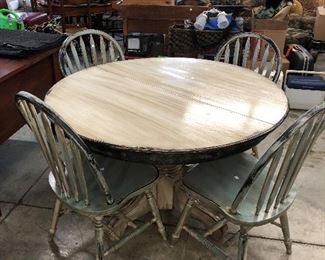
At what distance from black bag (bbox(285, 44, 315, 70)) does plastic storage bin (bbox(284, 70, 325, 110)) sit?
0.58 feet

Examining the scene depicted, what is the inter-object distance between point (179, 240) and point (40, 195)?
0.93 m

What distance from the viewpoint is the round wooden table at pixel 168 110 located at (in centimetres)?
137

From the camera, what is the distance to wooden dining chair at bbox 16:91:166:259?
4.34 feet

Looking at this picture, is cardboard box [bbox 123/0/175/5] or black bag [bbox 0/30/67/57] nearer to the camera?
black bag [bbox 0/30/67/57]

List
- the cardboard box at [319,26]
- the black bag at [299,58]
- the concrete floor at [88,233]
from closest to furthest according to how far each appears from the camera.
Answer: the concrete floor at [88,233] → the black bag at [299,58] → the cardboard box at [319,26]

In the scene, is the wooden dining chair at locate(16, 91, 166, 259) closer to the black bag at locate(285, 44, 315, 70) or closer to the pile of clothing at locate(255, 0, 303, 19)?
the black bag at locate(285, 44, 315, 70)

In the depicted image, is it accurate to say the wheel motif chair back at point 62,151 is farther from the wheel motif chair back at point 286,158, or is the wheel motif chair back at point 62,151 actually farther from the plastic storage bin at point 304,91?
the plastic storage bin at point 304,91

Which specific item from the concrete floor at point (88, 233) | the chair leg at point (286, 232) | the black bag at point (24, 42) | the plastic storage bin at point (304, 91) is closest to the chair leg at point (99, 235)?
the concrete floor at point (88, 233)

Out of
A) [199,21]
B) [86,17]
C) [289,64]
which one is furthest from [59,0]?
[289,64]

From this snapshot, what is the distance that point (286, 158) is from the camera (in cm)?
131

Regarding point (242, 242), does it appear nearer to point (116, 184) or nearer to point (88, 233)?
point (116, 184)

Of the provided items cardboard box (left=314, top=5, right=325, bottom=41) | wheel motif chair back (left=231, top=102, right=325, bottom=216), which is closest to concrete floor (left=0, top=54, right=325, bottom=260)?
wheel motif chair back (left=231, top=102, right=325, bottom=216)

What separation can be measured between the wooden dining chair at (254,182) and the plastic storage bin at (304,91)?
1755mm

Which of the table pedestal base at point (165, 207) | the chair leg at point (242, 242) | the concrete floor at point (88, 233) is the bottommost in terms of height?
the concrete floor at point (88, 233)
